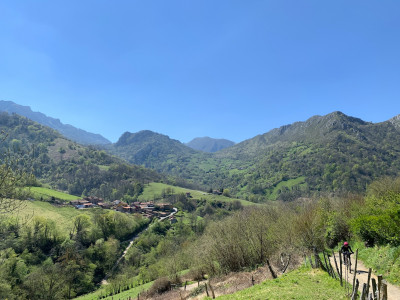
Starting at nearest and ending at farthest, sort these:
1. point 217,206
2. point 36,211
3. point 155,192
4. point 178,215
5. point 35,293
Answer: point 35,293 < point 36,211 < point 178,215 < point 217,206 < point 155,192

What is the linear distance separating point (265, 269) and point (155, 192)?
177 meters

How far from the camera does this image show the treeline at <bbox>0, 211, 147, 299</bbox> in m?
45.1

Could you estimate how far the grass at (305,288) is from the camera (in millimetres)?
15583

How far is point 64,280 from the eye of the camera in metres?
49.6

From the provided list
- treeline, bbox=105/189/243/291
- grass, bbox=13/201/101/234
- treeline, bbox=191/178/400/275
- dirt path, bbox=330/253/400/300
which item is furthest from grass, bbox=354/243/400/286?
grass, bbox=13/201/101/234

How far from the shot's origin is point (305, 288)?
17.3 m

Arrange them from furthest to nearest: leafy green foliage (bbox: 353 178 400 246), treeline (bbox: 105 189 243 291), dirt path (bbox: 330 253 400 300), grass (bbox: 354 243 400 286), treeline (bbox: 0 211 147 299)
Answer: treeline (bbox: 105 189 243 291) → treeline (bbox: 0 211 147 299) → leafy green foliage (bbox: 353 178 400 246) → grass (bbox: 354 243 400 286) → dirt path (bbox: 330 253 400 300)

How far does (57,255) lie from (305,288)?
77698mm

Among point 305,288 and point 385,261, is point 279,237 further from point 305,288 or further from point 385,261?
point 305,288

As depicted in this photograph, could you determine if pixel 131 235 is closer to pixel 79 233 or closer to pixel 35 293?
pixel 79 233

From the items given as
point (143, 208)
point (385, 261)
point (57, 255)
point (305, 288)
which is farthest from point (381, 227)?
point (143, 208)

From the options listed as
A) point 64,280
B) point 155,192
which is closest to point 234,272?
point 64,280

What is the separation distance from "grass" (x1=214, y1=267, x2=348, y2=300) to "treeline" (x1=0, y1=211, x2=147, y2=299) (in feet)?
123

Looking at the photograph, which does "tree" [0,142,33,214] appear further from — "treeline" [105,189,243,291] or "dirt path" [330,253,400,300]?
"treeline" [105,189,243,291]
